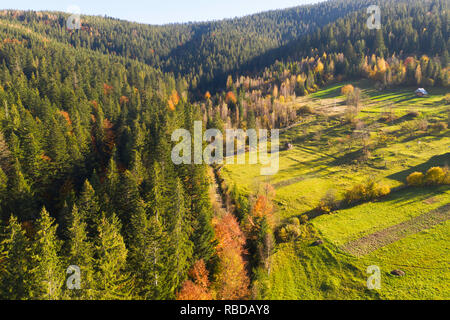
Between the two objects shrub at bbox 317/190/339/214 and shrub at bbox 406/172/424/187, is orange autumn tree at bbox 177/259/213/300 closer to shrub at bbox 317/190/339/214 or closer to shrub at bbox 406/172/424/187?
shrub at bbox 317/190/339/214

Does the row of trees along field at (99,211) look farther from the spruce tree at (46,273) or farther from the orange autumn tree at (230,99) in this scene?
the orange autumn tree at (230,99)

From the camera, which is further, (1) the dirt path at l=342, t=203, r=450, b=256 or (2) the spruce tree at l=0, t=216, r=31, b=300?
(1) the dirt path at l=342, t=203, r=450, b=256

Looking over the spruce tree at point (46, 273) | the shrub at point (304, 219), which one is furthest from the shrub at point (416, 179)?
the spruce tree at point (46, 273)

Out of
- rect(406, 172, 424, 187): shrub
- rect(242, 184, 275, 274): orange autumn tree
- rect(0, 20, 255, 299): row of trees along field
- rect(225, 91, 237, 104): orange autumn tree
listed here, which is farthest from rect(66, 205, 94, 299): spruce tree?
rect(225, 91, 237, 104): orange autumn tree
